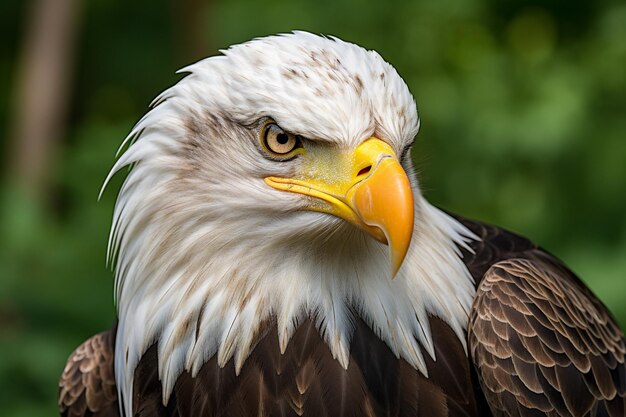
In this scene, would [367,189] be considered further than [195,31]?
No

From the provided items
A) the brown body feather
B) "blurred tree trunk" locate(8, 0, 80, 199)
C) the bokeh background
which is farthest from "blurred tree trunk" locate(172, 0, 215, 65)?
the brown body feather

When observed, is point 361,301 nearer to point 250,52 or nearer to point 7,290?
point 250,52

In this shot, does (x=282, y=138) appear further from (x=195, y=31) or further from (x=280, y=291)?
(x=195, y=31)

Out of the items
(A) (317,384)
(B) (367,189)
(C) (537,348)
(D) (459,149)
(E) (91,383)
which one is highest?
(B) (367,189)

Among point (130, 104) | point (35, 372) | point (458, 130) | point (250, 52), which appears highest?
point (250, 52)

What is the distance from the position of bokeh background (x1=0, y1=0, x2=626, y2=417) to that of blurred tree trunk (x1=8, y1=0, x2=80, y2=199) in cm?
33

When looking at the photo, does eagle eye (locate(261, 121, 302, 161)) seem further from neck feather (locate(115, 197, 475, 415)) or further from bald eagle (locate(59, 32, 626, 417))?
neck feather (locate(115, 197, 475, 415))

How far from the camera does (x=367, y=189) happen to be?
2.29 m

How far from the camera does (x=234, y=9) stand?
217 inches

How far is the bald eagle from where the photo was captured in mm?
2400

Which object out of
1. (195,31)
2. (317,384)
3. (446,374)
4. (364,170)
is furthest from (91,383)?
(195,31)

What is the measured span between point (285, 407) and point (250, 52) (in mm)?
855

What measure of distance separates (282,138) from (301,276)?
34cm

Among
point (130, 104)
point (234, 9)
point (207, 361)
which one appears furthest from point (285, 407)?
point (130, 104)
